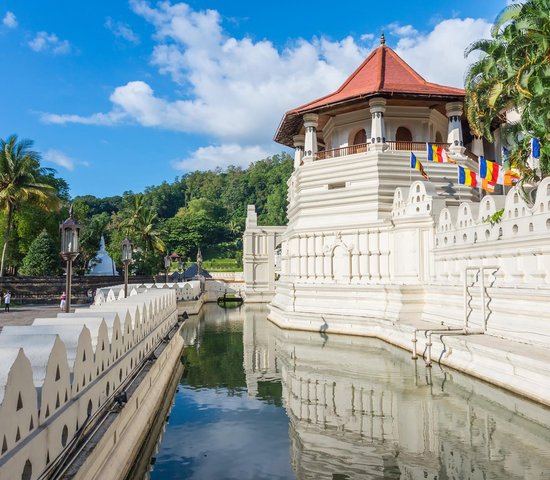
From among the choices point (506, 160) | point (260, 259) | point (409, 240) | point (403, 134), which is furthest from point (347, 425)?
point (260, 259)

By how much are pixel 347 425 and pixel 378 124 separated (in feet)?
55.5

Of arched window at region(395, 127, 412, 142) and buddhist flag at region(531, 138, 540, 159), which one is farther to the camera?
arched window at region(395, 127, 412, 142)

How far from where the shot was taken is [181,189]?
132250 millimetres

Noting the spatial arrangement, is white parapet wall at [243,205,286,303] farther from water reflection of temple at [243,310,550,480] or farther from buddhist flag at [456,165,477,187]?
water reflection of temple at [243,310,550,480]

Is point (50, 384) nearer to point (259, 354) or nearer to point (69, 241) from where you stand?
point (69, 241)

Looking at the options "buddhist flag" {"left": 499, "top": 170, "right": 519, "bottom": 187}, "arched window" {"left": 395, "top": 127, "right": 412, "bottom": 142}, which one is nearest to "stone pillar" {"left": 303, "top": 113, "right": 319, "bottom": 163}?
"arched window" {"left": 395, "top": 127, "right": 412, "bottom": 142}

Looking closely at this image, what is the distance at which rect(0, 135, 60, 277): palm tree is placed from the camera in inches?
1288

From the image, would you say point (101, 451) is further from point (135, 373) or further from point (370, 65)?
point (370, 65)

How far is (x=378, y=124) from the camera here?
22719mm

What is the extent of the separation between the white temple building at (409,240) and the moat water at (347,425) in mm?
1091

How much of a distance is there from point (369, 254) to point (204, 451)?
14.5 meters

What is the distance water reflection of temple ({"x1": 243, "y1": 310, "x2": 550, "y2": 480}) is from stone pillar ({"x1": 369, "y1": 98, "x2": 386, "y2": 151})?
11641 mm

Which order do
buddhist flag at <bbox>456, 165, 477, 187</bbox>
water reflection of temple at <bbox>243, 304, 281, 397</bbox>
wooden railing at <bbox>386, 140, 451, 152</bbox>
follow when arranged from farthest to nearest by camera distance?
wooden railing at <bbox>386, 140, 451, 152</bbox> < buddhist flag at <bbox>456, 165, 477, 187</bbox> < water reflection of temple at <bbox>243, 304, 281, 397</bbox>

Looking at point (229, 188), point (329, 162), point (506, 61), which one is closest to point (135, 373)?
point (506, 61)
